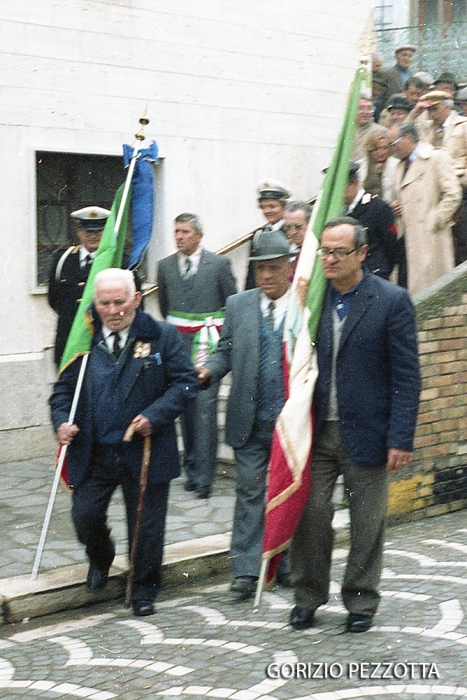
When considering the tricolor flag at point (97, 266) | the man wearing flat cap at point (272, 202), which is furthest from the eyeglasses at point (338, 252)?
the man wearing flat cap at point (272, 202)

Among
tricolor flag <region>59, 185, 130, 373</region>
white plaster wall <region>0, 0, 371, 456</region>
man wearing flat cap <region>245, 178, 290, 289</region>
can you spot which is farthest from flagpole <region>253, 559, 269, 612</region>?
white plaster wall <region>0, 0, 371, 456</region>

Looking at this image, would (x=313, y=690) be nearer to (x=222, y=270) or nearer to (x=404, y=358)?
(x=404, y=358)

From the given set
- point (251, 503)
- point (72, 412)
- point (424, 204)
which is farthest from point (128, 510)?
point (424, 204)

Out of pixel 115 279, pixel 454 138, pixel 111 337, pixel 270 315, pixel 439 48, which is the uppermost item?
pixel 439 48

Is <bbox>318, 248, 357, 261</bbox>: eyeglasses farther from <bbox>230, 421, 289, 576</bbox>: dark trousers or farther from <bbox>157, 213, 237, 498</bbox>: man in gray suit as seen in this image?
<bbox>157, 213, 237, 498</bbox>: man in gray suit

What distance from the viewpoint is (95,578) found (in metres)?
6.18

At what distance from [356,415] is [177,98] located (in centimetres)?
614

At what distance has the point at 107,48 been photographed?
10102 mm

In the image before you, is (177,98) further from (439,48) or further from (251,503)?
(439,48)

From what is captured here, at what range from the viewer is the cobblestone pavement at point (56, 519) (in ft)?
22.0

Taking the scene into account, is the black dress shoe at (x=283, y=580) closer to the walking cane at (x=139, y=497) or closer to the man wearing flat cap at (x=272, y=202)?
the walking cane at (x=139, y=497)

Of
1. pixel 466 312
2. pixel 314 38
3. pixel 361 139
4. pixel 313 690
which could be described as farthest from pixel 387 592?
pixel 314 38

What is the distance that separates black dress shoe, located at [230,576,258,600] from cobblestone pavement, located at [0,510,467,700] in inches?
2.9

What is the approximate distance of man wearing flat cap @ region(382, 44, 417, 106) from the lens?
43.2 ft
